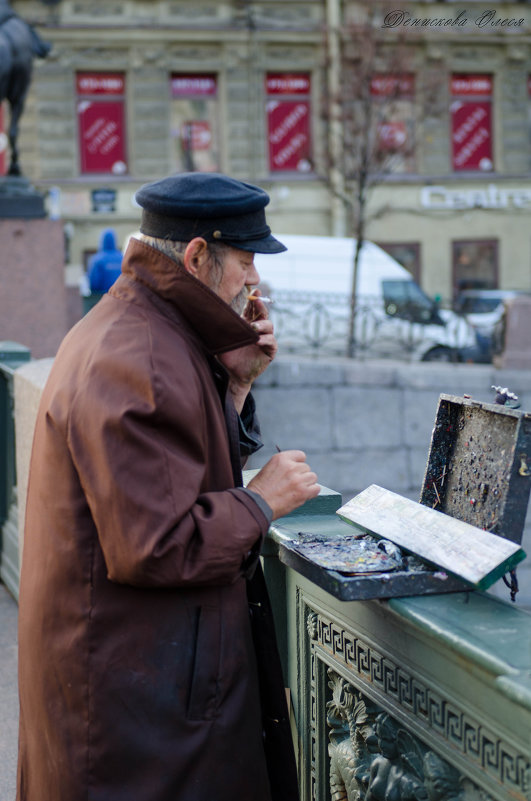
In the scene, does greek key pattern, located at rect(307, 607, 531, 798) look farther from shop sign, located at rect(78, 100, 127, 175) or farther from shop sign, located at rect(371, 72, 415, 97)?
shop sign, located at rect(78, 100, 127, 175)

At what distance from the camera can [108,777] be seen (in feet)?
6.14

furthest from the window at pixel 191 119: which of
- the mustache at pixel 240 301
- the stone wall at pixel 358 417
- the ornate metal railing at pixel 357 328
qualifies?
the mustache at pixel 240 301

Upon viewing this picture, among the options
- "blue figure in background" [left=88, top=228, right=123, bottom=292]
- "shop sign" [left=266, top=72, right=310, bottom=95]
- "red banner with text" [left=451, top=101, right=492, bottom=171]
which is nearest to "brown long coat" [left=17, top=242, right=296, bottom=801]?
"blue figure in background" [left=88, top=228, right=123, bottom=292]

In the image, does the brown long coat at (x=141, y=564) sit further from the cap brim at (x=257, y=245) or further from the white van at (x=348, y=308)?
the white van at (x=348, y=308)

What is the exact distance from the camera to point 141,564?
176cm

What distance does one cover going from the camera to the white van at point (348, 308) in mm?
12305

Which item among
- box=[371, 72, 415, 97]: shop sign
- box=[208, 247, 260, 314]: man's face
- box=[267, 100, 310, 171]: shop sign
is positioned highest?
box=[371, 72, 415, 97]: shop sign

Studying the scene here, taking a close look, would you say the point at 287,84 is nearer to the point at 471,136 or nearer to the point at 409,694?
the point at 471,136

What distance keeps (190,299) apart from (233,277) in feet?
0.45

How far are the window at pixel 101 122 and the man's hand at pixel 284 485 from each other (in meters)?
22.3

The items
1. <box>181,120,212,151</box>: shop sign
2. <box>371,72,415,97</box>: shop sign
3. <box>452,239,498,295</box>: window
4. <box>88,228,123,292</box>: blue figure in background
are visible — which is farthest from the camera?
<box>452,239,498,295</box>: window

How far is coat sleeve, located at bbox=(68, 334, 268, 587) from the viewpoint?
175cm

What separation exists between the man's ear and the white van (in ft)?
26.9

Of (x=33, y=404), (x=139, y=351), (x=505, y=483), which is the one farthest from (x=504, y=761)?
(x=33, y=404)
